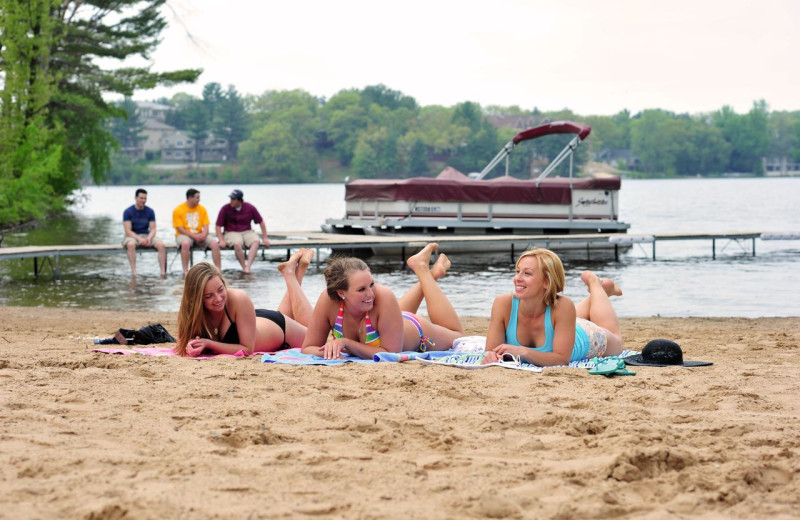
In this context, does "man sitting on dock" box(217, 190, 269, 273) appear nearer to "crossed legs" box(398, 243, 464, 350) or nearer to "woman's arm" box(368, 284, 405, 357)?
"crossed legs" box(398, 243, 464, 350)

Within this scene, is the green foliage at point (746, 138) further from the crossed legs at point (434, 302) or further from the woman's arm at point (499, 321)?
the woman's arm at point (499, 321)

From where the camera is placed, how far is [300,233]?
24641 mm

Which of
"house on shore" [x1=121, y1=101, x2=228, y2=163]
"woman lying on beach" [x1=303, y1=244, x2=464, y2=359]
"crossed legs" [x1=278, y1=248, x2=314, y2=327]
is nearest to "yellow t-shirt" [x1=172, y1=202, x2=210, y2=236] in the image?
"crossed legs" [x1=278, y1=248, x2=314, y2=327]

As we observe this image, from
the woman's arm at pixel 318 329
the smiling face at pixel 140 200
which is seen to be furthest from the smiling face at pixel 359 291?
the smiling face at pixel 140 200

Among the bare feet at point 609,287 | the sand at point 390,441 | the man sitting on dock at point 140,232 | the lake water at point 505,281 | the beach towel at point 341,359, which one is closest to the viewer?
the sand at point 390,441

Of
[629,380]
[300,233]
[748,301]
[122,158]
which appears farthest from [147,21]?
[122,158]

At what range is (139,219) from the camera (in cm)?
1756

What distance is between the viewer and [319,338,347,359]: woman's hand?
20.7 feet

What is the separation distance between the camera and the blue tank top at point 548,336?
616cm

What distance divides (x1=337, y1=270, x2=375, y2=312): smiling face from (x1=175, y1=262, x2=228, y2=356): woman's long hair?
86 cm

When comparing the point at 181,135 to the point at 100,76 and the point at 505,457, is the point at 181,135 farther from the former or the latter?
the point at 505,457

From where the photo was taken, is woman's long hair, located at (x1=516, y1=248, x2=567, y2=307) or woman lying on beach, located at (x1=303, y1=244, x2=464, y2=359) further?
woman lying on beach, located at (x1=303, y1=244, x2=464, y2=359)

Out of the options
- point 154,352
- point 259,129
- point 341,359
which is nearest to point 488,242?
point 154,352

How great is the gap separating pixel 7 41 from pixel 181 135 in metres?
120
